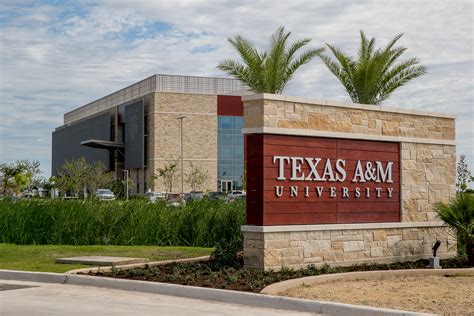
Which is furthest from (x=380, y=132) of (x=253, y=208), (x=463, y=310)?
(x=463, y=310)

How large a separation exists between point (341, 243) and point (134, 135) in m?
73.2

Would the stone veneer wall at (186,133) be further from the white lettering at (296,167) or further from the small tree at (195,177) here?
the white lettering at (296,167)

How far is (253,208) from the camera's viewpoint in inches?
531

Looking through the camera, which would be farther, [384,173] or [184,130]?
[184,130]

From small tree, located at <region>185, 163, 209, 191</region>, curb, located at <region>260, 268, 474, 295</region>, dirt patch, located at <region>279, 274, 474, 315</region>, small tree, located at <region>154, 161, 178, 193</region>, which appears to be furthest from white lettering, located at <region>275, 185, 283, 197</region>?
small tree, located at <region>185, 163, 209, 191</region>

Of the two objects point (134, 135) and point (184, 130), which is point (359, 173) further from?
point (134, 135)

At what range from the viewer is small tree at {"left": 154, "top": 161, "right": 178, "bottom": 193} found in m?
75.0

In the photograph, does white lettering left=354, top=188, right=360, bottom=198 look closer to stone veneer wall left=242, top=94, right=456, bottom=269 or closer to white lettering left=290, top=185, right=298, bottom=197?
stone veneer wall left=242, top=94, right=456, bottom=269

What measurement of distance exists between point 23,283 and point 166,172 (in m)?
64.6

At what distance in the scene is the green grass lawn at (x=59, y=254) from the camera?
14188 millimetres

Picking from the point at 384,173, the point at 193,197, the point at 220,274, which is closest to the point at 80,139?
the point at 193,197

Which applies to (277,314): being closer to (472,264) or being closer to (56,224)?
(472,264)

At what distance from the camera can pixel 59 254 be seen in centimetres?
1695

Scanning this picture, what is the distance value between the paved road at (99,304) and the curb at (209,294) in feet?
0.64
